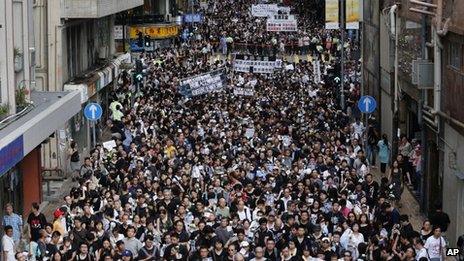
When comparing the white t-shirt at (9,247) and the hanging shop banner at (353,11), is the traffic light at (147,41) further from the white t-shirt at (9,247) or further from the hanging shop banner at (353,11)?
the white t-shirt at (9,247)

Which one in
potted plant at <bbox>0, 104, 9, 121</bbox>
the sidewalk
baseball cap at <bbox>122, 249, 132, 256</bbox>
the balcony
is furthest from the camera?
the balcony

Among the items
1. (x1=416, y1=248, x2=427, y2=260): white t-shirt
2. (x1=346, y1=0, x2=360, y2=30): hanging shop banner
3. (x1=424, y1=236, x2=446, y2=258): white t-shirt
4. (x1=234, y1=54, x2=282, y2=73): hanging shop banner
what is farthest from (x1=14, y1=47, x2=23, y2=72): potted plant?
(x1=346, y1=0, x2=360, y2=30): hanging shop banner

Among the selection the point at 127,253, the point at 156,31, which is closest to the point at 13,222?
the point at 127,253

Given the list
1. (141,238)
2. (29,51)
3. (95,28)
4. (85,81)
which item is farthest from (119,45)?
(141,238)

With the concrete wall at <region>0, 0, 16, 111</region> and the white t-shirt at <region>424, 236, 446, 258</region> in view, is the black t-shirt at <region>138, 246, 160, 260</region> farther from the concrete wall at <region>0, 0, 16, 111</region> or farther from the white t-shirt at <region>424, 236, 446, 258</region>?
the concrete wall at <region>0, 0, 16, 111</region>

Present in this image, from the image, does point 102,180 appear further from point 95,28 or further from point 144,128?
point 95,28
